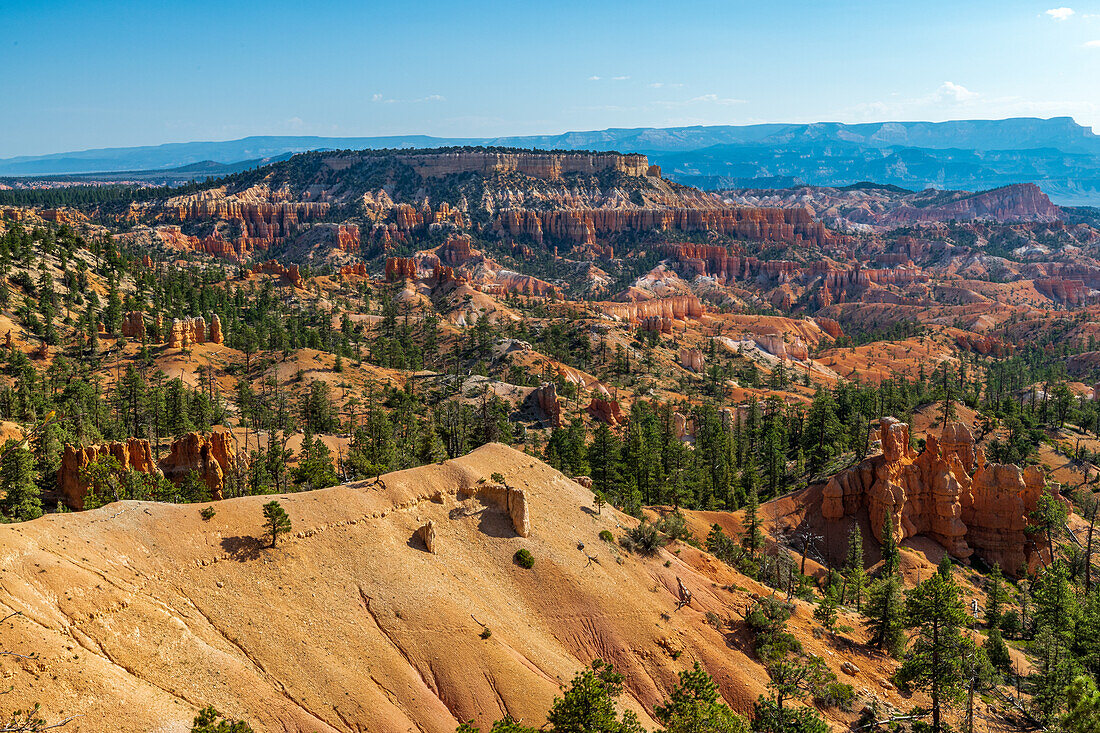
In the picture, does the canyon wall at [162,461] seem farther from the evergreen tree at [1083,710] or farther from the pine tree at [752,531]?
the evergreen tree at [1083,710]

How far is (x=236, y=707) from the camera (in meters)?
33.1

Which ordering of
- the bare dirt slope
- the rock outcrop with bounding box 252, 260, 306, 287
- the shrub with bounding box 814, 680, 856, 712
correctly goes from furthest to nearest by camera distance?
the rock outcrop with bounding box 252, 260, 306, 287 < the shrub with bounding box 814, 680, 856, 712 < the bare dirt slope

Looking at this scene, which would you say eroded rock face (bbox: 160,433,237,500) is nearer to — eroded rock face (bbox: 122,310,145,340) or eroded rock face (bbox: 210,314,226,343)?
eroded rock face (bbox: 122,310,145,340)

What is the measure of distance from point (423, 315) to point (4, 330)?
3091 inches

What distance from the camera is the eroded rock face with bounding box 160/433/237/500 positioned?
63.2 meters

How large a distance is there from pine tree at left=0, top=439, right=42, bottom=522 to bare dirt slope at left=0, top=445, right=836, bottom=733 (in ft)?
55.5

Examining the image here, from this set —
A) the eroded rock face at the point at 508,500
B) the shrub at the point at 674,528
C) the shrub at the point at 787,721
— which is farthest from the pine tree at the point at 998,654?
the eroded rock face at the point at 508,500

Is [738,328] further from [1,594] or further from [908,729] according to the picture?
[1,594]

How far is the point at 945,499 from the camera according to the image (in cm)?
7231

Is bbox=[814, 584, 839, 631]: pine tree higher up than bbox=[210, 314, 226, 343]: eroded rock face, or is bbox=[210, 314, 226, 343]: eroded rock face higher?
bbox=[210, 314, 226, 343]: eroded rock face

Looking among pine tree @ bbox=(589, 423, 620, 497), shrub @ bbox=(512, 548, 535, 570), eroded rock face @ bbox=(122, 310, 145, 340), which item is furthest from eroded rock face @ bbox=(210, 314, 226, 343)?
shrub @ bbox=(512, 548, 535, 570)

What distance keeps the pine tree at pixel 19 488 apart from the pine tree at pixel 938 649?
57139 millimetres

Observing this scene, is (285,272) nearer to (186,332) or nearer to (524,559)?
(186,332)

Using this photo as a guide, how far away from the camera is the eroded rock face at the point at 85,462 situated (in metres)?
57.8
